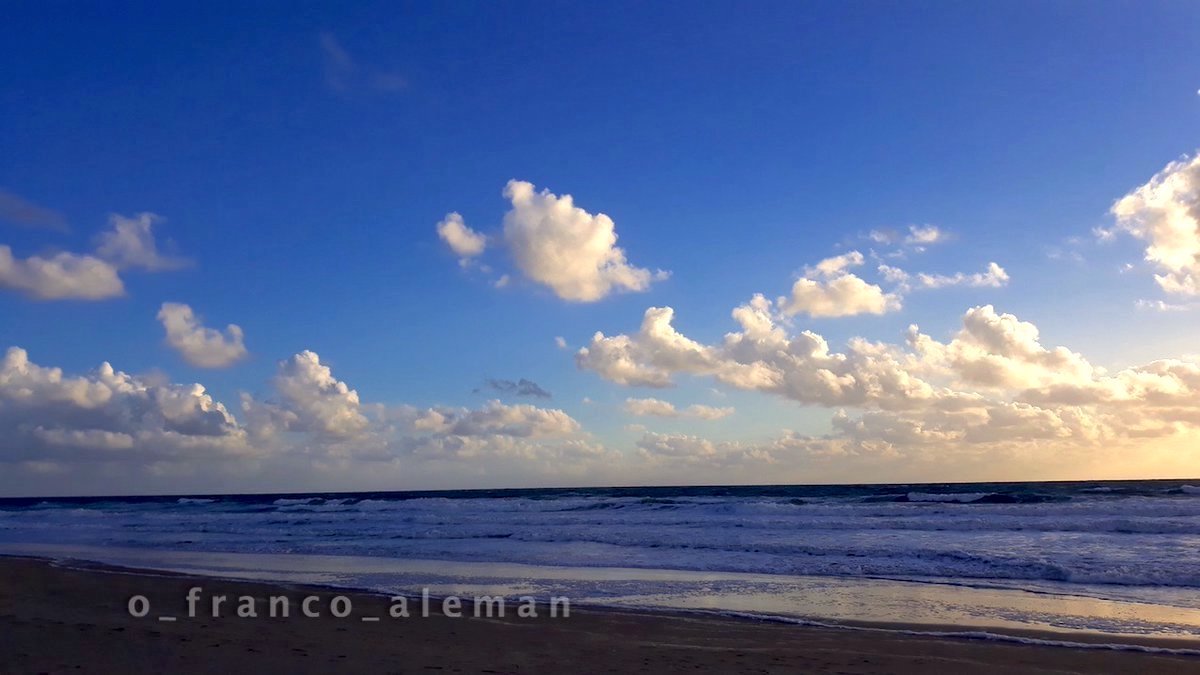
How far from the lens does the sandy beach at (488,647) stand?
8.39 meters

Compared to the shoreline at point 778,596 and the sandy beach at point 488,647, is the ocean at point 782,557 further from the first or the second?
the sandy beach at point 488,647

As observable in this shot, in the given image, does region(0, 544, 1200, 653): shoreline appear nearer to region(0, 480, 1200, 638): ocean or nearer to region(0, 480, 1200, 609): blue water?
region(0, 480, 1200, 638): ocean

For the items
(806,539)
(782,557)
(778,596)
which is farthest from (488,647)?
(806,539)

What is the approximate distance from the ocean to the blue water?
83 mm

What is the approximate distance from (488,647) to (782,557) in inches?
457

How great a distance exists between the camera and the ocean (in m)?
12.7

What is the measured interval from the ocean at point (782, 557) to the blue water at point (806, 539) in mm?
83

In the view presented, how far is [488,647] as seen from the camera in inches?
→ 367

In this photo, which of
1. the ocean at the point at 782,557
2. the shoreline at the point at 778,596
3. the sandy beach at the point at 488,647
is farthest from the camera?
the ocean at the point at 782,557

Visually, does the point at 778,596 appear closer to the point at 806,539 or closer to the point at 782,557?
the point at 782,557

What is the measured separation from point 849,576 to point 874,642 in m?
6.69

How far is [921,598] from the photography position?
13.4 meters

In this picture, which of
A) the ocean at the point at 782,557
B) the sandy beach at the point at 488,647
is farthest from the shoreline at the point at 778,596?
the sandy beach at the point at 488,647

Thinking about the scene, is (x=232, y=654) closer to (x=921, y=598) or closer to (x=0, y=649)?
(x=0, y=649)
